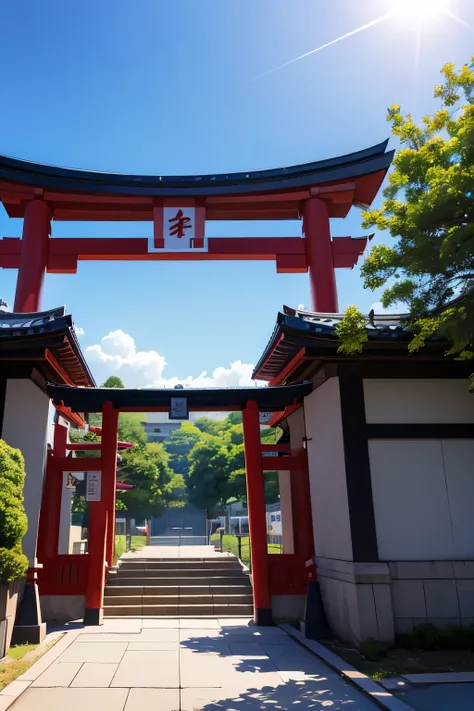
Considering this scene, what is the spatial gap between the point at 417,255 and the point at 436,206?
650mm

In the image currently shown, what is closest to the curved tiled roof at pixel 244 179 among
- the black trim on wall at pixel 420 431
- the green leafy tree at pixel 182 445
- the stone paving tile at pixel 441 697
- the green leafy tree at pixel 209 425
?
the black trim on wall at pixel 420 431

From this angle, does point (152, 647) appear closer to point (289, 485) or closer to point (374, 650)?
point (374, 650)

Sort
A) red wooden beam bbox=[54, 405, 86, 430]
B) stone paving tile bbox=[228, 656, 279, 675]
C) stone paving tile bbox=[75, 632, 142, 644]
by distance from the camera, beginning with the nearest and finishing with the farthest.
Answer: stone paving tile bbox=[228, 656, 279, 675] < stone paving tile bbox=[75, 632, 142, 644] < red wooden beam bbox=[54, 405, 86, 430]

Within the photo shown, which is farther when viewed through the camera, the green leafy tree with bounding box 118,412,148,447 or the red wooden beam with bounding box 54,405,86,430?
the green leafy tree with bounding box 118,412,148,447

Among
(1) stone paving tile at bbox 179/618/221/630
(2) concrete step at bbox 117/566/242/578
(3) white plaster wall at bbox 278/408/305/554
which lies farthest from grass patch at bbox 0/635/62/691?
(3) white plaster wall at bbox 278/408/305/554

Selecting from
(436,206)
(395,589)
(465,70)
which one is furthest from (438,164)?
(395,589)

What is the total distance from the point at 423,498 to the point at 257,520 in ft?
11.3

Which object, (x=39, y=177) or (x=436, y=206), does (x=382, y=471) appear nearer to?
(x=436, y=206)

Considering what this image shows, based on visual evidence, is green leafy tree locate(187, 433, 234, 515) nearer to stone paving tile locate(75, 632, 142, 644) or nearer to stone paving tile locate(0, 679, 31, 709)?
stone paving tile locate(75, 632, 142, 644)

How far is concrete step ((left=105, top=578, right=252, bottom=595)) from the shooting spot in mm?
11789

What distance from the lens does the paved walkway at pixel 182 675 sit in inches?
217

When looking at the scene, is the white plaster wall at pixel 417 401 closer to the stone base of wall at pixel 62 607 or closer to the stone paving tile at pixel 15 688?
the stone paving tile at pixel 15 688

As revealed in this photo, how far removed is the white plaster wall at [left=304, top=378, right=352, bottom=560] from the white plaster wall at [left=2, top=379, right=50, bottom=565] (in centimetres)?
525

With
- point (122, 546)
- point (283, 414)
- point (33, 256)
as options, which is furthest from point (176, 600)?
point (122, 546)
